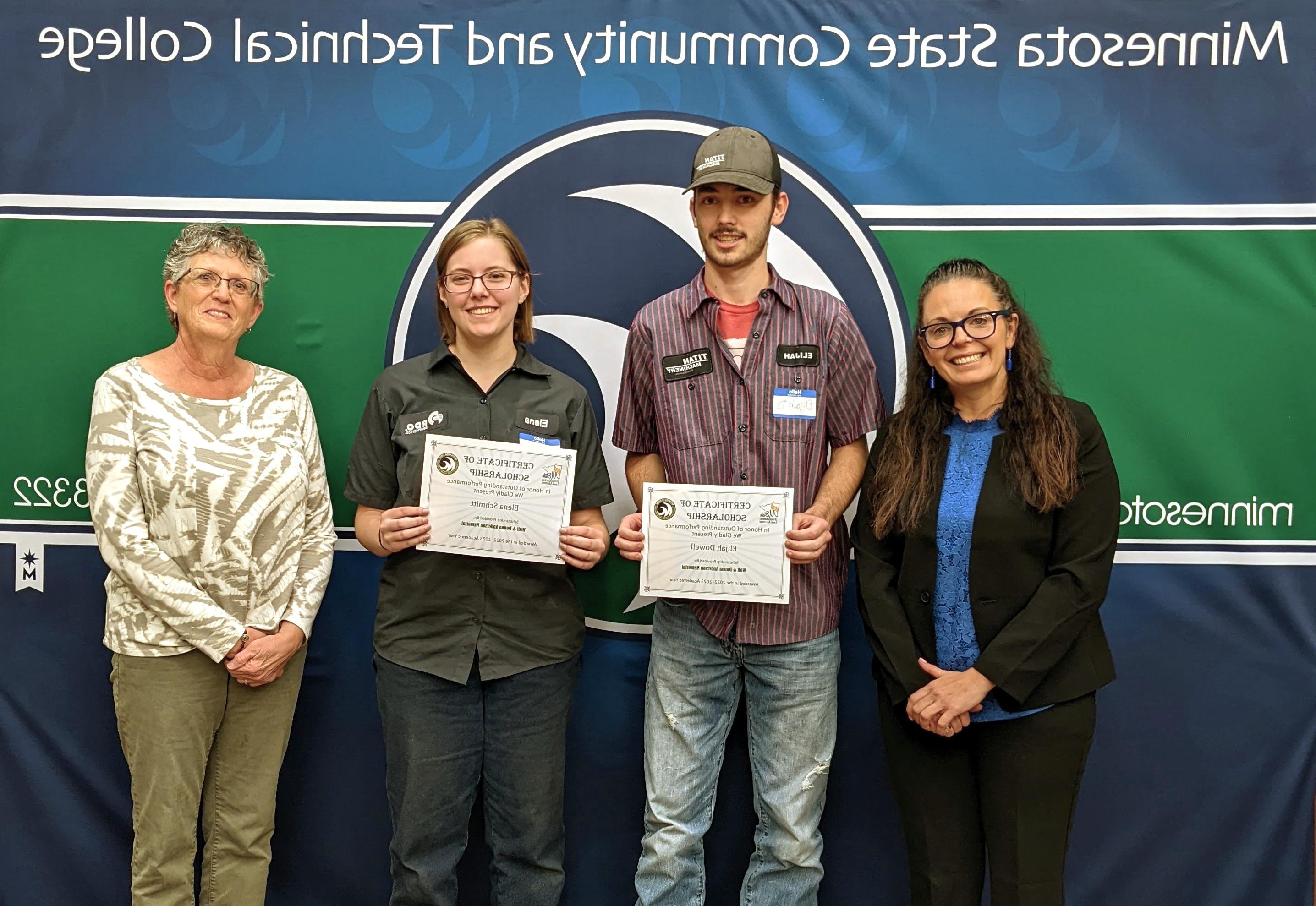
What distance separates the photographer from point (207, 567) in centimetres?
229

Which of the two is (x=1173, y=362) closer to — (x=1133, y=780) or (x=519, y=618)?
(x=1133, y=780)

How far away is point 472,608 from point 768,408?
2.80ft

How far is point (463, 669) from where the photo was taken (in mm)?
2287

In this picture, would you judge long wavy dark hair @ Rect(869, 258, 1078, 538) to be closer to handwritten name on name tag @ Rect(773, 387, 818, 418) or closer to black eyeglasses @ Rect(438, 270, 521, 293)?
handwritten name on name tag @ Rect(773, 387, 818, 418)

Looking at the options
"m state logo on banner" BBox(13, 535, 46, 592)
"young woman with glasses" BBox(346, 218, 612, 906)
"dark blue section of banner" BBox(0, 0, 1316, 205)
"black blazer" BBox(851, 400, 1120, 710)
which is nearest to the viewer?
"black blazer" BBox(851, 400, 1120, 710)

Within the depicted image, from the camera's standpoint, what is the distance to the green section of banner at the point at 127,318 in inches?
110

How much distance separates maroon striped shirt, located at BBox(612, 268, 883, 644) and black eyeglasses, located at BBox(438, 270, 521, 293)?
363 millimetres

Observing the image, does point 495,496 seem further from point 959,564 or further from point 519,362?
point 959,564

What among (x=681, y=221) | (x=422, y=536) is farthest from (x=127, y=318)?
(x=681, y=221)

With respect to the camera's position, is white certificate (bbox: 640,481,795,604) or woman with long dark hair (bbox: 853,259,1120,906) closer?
woman with long dark hair (bbox: 853,259,1120,906)

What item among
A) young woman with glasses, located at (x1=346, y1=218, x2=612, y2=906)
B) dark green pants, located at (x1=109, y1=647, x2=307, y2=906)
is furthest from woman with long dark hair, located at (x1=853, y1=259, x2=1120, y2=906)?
dark green pants, located at (x1=109, y1=647, x2=307, y2=906)

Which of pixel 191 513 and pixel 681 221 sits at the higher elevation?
pixel 681 221

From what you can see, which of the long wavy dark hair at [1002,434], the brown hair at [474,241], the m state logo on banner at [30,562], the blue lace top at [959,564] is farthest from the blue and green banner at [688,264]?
the blue lace top at [959,564]

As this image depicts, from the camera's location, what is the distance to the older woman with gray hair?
2254mm
